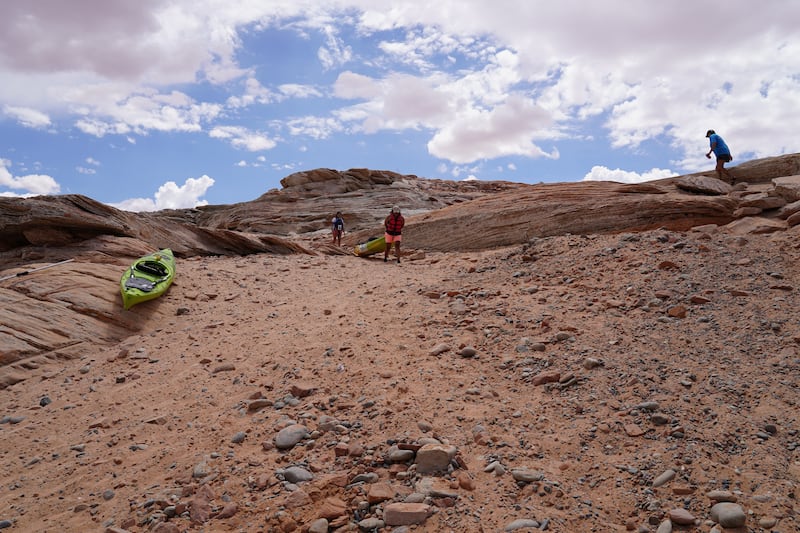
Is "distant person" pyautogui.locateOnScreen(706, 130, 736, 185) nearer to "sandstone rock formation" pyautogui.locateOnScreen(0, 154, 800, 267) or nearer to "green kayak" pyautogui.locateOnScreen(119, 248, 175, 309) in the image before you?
"sandstone rock formation" pyautogui.locateOnScreen(0, 154, 800, 267)

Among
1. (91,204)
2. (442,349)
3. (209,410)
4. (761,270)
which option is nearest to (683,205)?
(761,270)

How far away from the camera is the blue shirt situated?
15.7 metres

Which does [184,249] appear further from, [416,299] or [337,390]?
[337,390]

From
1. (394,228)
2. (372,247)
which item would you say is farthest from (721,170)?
(372,247)

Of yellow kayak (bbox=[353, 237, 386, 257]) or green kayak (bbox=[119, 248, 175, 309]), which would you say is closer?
green kayak (bbox=[119, 248, 175, 309])

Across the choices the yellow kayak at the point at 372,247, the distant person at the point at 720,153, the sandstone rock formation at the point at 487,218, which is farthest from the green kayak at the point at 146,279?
the distant person at the point at 720,153

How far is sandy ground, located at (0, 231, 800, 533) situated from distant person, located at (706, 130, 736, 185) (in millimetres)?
6826

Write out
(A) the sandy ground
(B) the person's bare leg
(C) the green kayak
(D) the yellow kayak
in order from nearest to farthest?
(A) the sandy ground, (C) the green kayak, (B) the person's bare leg, (D) the yellow kayak

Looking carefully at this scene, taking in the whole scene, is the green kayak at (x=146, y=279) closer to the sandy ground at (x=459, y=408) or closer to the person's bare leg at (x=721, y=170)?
the sandy ground at (x=459, y=408)

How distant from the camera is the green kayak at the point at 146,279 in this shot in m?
10.5

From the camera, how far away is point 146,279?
436 inches

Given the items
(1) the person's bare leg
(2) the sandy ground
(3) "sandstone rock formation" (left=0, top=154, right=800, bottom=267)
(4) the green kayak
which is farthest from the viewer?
(1) the person's bare leg

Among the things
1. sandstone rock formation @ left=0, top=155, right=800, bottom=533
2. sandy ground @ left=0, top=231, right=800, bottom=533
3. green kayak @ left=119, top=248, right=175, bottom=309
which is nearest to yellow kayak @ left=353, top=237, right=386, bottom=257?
sandstone rock formation @ left=0, top=155, right=800, bottom=533

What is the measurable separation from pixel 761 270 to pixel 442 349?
5297 millimetres
